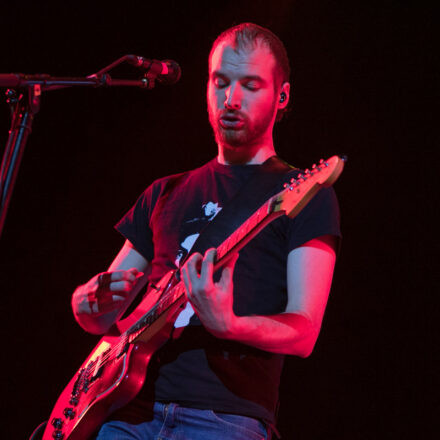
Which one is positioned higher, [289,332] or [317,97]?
[317,97]

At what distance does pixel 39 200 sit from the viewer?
3619 mm

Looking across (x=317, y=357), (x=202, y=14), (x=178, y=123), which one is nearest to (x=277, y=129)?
(x=178, y=123)

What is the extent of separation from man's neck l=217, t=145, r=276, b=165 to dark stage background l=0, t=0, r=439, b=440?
958 millimetres

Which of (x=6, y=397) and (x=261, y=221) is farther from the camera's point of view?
(x=6, y=397)

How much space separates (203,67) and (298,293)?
2.34 meters

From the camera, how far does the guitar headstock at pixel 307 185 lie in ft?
5.01

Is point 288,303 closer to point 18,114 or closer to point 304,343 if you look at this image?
point 304,343

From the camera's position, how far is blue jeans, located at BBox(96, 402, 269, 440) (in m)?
1.73

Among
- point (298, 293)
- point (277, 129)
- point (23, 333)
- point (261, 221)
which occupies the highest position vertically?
point (277, 129)

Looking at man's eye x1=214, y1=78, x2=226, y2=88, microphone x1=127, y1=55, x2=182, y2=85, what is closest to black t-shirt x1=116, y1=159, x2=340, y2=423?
man's eye x1=214, y1=78, x2=226, y2=88

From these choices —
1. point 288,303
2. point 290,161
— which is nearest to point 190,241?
point 288,303

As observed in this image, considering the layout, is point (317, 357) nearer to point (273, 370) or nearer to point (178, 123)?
point (273, 370)

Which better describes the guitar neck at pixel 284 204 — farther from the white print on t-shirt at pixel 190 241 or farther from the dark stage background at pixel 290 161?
the dark stage background at pixel 290 161

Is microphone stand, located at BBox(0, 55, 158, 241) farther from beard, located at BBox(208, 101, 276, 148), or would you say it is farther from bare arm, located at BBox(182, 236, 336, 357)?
beard, located at BBox(208, 101, 276, 148)
